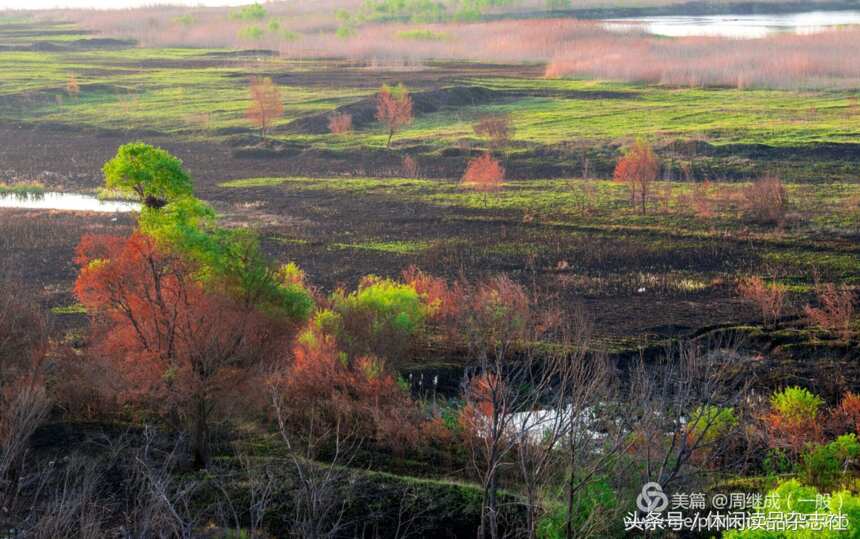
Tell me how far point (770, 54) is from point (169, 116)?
50.2 meters

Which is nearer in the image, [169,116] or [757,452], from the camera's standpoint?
[757,452]

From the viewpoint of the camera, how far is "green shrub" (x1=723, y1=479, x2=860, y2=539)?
11.5 meters

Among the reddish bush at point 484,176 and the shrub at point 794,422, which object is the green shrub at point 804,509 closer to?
the shrub at point 794,422

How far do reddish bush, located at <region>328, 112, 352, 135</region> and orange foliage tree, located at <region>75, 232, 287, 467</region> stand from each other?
42346 millimetres

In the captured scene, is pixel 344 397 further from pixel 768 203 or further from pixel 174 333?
→ pixel 768 203

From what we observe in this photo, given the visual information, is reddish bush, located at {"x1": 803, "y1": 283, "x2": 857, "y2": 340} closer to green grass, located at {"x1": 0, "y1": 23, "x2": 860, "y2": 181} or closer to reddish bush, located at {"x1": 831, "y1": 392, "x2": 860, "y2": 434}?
reddish bush, located at {"x1": 831, "y1": 392, "x2": 860, "y2": 434}

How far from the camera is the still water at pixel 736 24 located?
112 meters

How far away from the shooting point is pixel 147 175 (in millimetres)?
19516

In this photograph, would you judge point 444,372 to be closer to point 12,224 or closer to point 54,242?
point 54,242

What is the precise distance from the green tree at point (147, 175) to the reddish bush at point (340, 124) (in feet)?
137

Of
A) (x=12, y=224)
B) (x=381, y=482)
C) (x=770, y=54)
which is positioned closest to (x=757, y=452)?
(x=381, y=482)

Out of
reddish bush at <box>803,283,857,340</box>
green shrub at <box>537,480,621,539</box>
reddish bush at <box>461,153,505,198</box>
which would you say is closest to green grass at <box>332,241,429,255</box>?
reddish bush at <box>461,153,505,198</box>

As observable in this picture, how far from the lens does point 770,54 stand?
82.5 meters

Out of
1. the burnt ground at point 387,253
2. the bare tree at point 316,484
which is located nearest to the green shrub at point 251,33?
the burnt ground at point 387,253
